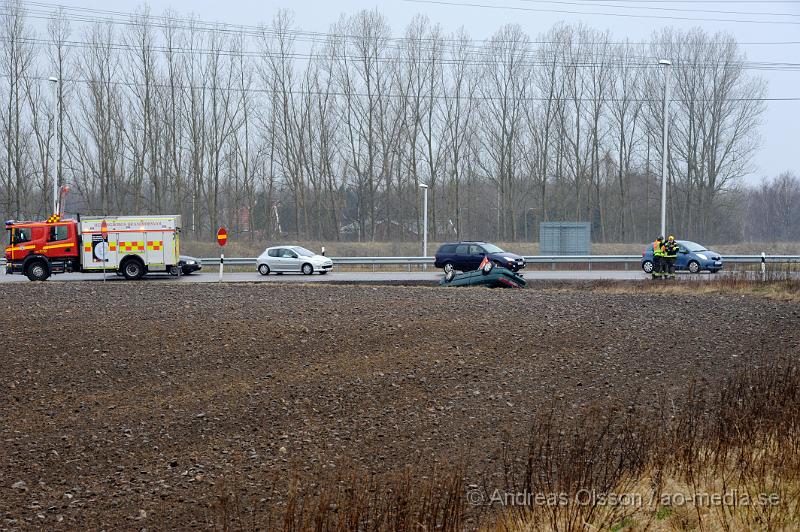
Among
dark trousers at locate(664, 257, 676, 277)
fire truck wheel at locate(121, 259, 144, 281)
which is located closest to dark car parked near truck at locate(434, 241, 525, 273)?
dark trousers at locate(664, 257, 676, 277)

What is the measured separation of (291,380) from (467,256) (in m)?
22.8

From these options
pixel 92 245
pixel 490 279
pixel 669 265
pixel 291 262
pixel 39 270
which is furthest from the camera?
pixel 291 262

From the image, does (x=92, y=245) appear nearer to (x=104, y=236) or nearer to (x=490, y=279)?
(x=104, y=236)

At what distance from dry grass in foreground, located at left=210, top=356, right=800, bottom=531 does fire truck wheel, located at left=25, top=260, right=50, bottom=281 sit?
2520cm

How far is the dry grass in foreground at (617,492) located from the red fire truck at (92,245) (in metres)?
24.3

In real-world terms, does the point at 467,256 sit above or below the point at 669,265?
above

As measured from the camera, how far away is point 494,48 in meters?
62.6

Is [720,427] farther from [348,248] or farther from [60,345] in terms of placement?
[348,248]

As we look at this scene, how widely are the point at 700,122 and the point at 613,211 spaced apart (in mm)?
9978

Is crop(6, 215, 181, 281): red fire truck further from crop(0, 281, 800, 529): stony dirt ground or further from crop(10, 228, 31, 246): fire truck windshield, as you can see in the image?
crop(0, 281, 800, 529): stony dirt ground

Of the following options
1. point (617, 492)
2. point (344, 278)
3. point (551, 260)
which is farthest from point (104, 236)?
point (617, 492)

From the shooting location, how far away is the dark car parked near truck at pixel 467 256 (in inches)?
1350

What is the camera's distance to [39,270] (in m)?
30.8

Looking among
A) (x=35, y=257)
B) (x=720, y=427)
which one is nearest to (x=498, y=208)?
(x=35, y=257)
